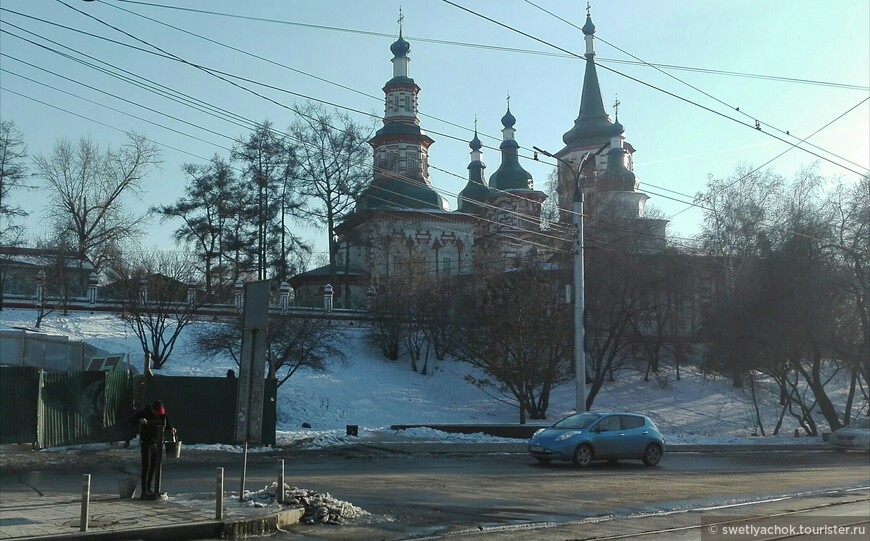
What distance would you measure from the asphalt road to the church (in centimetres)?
2084

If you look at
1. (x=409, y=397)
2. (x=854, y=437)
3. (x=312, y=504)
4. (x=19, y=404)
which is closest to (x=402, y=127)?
(x=409, y=397)

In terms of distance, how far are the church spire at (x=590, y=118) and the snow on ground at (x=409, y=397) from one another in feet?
141

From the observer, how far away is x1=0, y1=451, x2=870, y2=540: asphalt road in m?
12.9

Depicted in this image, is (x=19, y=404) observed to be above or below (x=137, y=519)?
above

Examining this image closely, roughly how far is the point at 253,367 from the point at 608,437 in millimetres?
12197

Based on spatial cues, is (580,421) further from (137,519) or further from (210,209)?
(210,209)

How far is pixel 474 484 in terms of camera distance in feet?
57.0

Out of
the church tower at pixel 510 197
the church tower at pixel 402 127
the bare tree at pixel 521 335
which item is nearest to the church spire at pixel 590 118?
→ the church tower at pixel 510 197

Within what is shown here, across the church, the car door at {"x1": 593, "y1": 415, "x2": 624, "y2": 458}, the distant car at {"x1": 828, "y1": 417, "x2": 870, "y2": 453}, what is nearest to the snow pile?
the car door at {"x1": 593, "y1": 415, "x2": 624, "y2": 458}

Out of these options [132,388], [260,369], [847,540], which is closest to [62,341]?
[132,388]

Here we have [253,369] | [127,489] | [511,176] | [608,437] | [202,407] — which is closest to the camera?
[253,369]

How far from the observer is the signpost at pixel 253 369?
1297 cm

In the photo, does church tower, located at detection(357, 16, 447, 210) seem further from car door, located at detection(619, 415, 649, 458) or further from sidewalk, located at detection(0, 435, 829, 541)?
sidewalk, located at detection(0, 435, 829, 541)

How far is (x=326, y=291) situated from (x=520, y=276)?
52.1 ft
